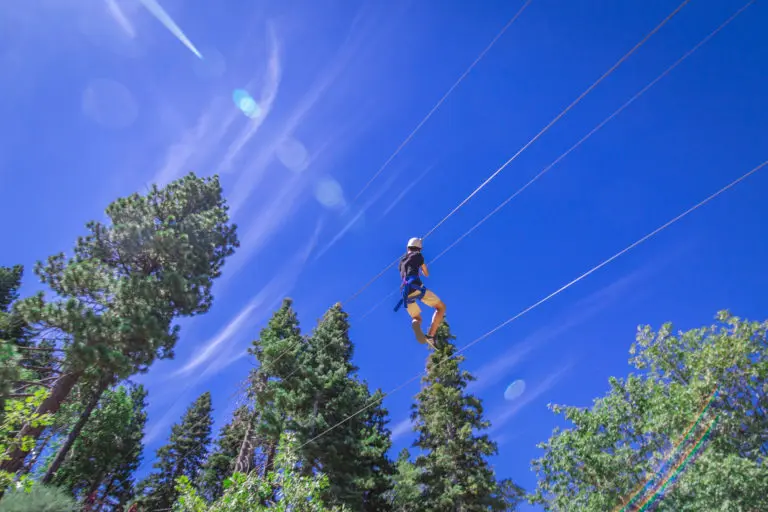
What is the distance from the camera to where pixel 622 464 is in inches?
717

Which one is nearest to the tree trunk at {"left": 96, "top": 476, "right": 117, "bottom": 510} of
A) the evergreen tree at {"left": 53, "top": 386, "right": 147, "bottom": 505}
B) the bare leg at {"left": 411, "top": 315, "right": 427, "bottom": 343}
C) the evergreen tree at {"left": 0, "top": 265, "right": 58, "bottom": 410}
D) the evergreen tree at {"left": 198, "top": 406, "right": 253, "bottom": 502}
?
the evergreen tree at {"left": 53, "top": 386, "right": 147, "bottom": 505}

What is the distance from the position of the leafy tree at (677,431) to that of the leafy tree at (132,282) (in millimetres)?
17503

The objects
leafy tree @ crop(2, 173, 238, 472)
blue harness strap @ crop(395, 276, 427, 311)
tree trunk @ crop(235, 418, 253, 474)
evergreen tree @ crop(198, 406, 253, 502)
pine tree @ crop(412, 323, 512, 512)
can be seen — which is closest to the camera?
blue harness strap @ crop(395, 276, 427, 311)

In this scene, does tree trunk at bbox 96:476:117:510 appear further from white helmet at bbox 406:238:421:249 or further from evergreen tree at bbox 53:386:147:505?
white helmet at bbox 406:238:421:249

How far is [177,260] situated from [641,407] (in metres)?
21.4

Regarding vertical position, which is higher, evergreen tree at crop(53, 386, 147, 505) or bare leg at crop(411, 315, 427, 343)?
evergreen tree at crop(53, 386, 147, 505)

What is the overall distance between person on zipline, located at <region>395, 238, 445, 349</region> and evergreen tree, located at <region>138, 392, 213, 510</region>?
2910 centimetres

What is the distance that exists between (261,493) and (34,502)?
6.02 meters

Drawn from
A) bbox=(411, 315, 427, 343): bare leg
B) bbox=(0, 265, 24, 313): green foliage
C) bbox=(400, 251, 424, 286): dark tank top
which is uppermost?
bbox=(0, 265, 24, 313): green foliage

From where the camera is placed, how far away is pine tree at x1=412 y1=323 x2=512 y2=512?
17188 millimetres

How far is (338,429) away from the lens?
799 inches

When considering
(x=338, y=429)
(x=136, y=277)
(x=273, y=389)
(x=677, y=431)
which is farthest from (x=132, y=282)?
(x=677, y=431)

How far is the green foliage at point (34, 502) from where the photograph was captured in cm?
1086

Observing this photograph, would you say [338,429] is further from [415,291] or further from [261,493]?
[415,291]
